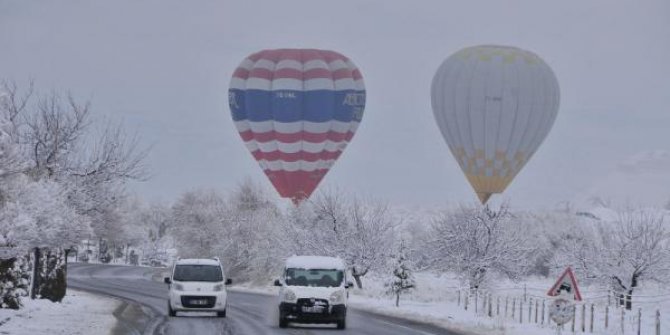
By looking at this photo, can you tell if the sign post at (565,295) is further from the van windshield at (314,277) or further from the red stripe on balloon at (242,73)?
the red stripe on balloon at (242,73)

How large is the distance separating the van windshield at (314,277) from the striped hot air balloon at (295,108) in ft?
119

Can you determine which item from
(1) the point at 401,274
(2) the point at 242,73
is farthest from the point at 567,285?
(2) the point at 242,73

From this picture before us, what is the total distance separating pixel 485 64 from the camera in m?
66.1

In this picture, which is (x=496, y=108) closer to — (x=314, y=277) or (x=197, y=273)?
(x=197, y=273)

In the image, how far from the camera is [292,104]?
69875 millimetres

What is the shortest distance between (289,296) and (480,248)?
32.0 metres

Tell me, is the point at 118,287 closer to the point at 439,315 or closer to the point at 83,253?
the point at 439,315

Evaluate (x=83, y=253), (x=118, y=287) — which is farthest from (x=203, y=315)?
(x=83, y=253)

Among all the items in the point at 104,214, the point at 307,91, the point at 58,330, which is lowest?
the point at 58,330

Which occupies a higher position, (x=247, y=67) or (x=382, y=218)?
(x=247, y=67)

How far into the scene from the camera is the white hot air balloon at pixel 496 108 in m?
65.4

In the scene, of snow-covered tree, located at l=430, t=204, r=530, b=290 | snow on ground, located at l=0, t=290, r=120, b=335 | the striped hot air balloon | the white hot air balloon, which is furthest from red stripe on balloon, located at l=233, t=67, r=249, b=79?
snow on ground, located at l=0, t=290, r=120, b=335

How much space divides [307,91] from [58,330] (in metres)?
41.1

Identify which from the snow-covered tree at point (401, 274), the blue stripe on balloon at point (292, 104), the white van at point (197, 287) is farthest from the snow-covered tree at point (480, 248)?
the white van at point (197, 287)
